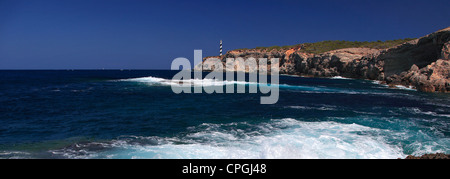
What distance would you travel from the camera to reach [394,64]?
153 feet

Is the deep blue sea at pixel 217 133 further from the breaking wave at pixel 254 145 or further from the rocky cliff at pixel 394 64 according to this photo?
the rocky cliff at pixel 394 64

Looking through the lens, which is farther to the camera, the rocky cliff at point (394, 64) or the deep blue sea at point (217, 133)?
the rocky cliff at point (394, 64)

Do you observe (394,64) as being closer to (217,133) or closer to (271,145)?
(217,133)

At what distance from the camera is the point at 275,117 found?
551 inches

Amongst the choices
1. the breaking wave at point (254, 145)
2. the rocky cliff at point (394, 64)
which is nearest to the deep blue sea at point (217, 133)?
the breaking wave at point (254, 145)

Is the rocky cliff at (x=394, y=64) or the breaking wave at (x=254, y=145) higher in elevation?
the rocky cliff at (x=394, y=64)

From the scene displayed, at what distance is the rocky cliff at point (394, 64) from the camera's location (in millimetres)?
29381

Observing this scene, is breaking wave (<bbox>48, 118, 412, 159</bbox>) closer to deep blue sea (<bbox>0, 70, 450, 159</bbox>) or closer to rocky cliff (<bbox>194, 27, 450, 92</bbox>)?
deep blue sea (<bbox>0, 70, 450, 159</bbox>)

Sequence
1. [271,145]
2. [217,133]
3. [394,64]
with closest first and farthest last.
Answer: [271,145] → [217,133] → [394,64]

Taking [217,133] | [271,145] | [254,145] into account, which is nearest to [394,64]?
[217,133]

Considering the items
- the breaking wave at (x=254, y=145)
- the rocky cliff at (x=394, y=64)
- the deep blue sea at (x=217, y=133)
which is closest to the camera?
the breaking wave at (x=254, y=145)

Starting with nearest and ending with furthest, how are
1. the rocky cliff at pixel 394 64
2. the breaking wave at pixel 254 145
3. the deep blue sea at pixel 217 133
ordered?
the breaking wave at pixel 254 145, the deep blue sea at pixel 217 133, the rocky cliff at pixel 394 64
